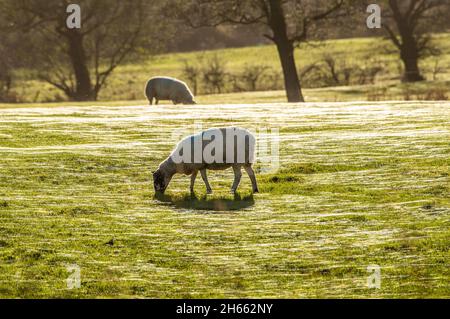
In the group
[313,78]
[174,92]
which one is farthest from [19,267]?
[313,78]

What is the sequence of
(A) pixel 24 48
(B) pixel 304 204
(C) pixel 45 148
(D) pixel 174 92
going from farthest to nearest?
(A) pixel 24 48
(D) pixel 174 92
(C) pixel 45 148
(B) pixel 304 204

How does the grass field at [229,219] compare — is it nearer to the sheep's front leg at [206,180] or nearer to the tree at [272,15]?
the sheep's front leg at [206,180]

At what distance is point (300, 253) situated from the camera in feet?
62.4

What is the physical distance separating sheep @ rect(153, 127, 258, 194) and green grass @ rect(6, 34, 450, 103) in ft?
95.0

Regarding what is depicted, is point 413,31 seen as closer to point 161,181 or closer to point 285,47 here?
point 285,47

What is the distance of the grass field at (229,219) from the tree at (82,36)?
36042mm

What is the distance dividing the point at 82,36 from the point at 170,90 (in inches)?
902

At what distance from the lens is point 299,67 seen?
80.8 m

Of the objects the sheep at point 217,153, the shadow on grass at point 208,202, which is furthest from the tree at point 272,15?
the shadow on grass at point 208,202

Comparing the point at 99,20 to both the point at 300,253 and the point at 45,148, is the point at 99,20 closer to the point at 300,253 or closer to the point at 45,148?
the point at 45,148

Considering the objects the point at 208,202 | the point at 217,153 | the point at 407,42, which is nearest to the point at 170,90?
the point at 217,153

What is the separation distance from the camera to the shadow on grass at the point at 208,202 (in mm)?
22297

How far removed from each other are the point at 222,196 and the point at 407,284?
6.76 meters
